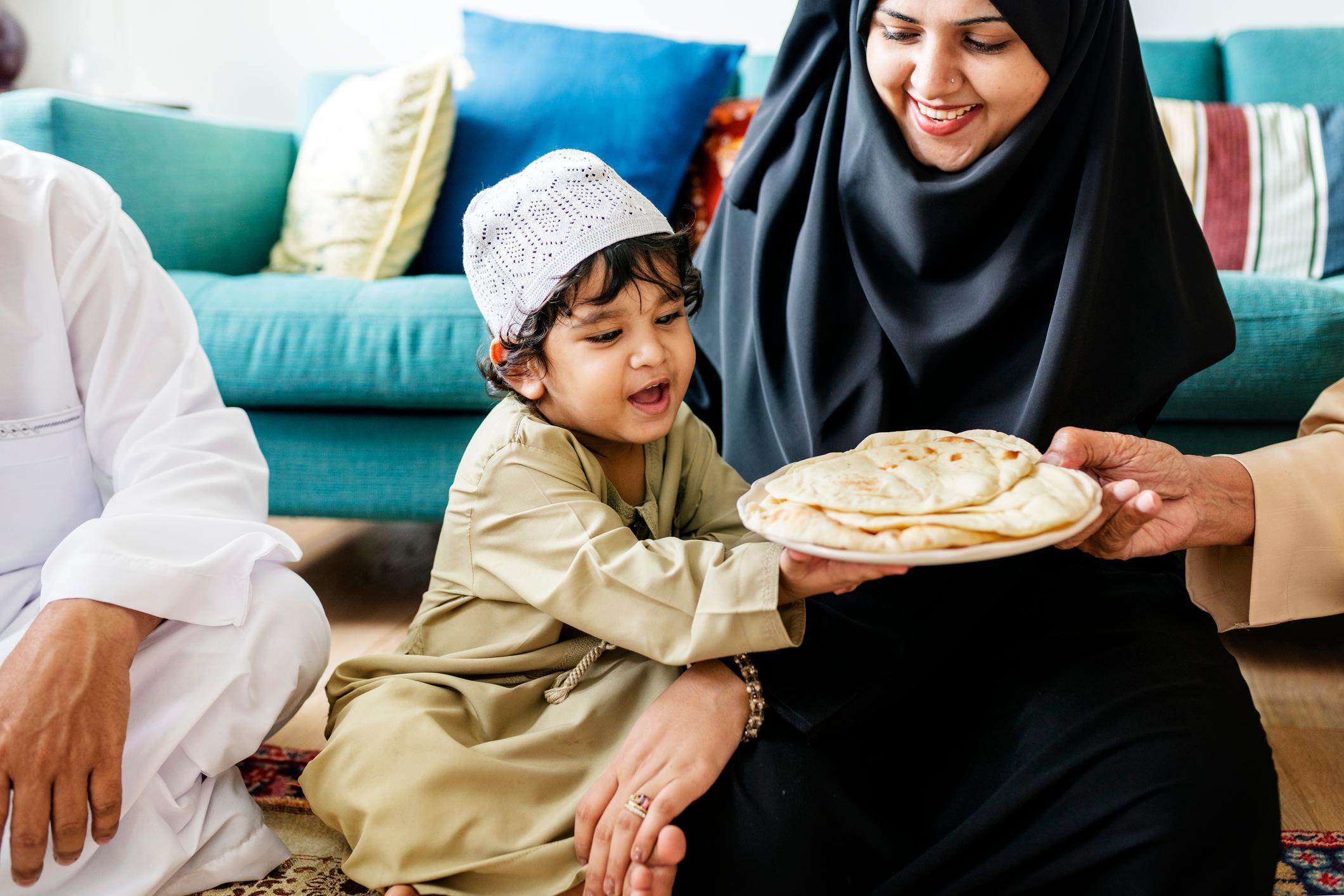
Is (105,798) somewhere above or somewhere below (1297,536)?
below

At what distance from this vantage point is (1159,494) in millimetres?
1119

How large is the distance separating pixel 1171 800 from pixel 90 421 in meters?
1.26

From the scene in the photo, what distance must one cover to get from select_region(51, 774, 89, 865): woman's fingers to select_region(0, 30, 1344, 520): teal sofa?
46.2 inches

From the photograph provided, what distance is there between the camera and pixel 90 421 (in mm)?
1236

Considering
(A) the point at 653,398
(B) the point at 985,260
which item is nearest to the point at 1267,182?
(B) the point at 985,260

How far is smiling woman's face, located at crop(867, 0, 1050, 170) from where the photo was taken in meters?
1.16

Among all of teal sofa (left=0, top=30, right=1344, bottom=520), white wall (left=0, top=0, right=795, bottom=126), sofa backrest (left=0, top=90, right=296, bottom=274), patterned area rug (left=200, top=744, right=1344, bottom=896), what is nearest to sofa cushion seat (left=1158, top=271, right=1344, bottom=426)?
teal sofa (left=0, top=30, right=1344, bottom=520)

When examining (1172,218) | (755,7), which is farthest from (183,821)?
(755,7)

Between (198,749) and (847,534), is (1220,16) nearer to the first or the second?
(847,534)

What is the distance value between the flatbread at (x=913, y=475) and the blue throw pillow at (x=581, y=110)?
1.54 meters

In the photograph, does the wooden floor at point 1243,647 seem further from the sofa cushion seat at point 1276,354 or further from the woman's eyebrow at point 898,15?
the woman's eyebrow at point 898,15

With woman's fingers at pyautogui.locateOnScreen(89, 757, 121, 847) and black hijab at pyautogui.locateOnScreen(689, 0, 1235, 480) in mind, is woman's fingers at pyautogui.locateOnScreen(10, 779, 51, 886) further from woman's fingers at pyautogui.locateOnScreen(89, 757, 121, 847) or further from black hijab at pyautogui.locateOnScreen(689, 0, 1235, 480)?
black hijab at pyautogui.locateOnScreen(689, 0, 1235, 480)

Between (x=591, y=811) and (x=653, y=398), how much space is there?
0.47 metres

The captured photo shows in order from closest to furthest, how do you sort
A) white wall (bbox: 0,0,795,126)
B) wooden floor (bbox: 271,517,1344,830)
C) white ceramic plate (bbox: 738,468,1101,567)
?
white ceramic plate (bbox: 738,468,1101,567) → wooden floor (bbox: 271,517,1344,830) → white wall (bbox: 0,0,795,126)
